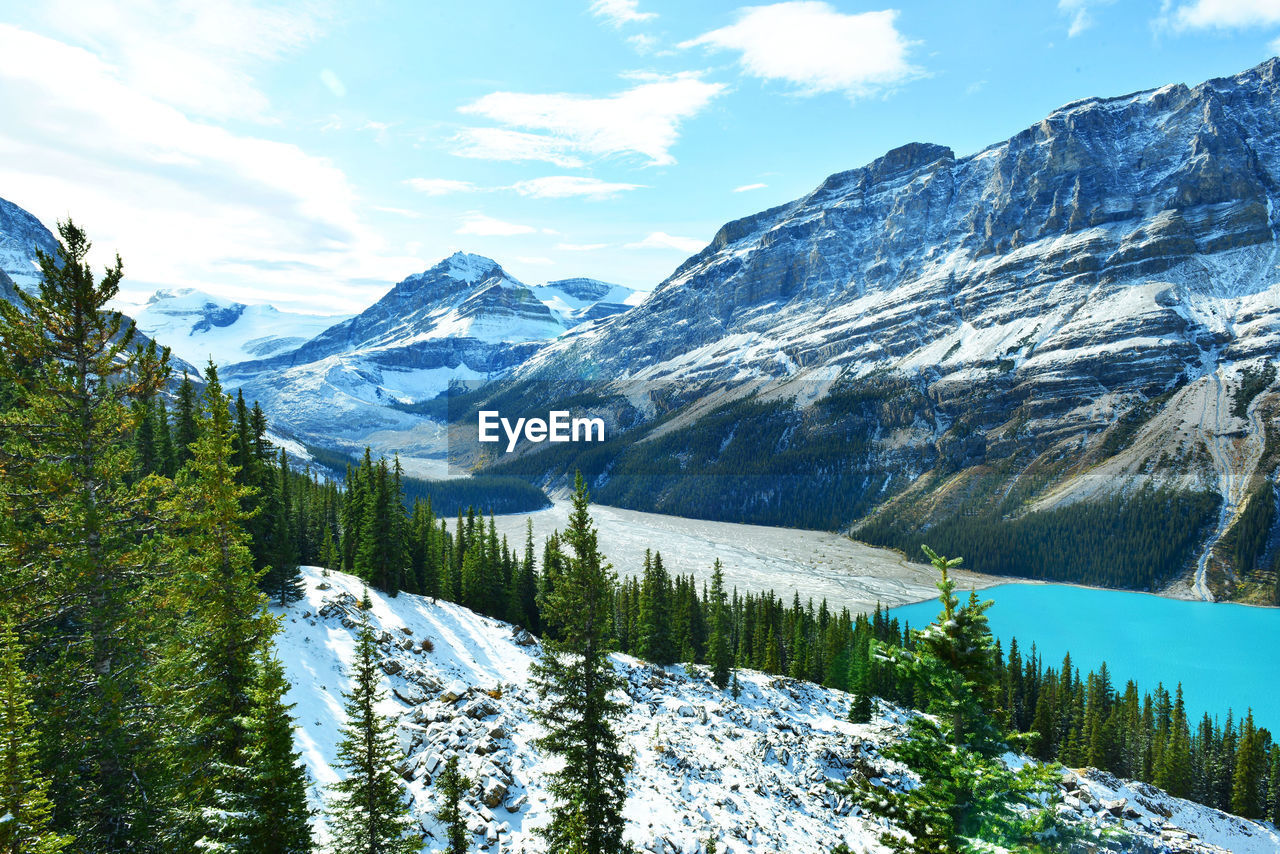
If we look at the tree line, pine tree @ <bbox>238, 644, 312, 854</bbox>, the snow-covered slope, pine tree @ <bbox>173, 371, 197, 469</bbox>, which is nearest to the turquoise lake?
the snow-covered slope

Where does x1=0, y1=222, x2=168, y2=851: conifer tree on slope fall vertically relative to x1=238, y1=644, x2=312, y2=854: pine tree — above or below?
above

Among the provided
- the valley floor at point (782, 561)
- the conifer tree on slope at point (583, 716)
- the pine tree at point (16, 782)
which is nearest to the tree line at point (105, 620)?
the pine tree at point (16, 782)

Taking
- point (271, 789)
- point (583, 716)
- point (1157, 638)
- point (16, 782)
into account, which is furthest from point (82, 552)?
point (1157, 638)

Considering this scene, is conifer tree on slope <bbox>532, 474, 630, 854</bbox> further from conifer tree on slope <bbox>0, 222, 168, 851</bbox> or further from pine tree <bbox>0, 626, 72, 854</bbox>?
pine tree <bbox>0, 626, 72, 854</bbox>

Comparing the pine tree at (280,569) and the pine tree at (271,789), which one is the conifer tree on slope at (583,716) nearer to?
the pine tree at (271,789)

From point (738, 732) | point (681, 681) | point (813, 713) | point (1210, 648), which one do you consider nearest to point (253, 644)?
point (738, 732)

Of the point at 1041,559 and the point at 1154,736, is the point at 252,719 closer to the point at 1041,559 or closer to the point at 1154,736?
the point at 1154,736
